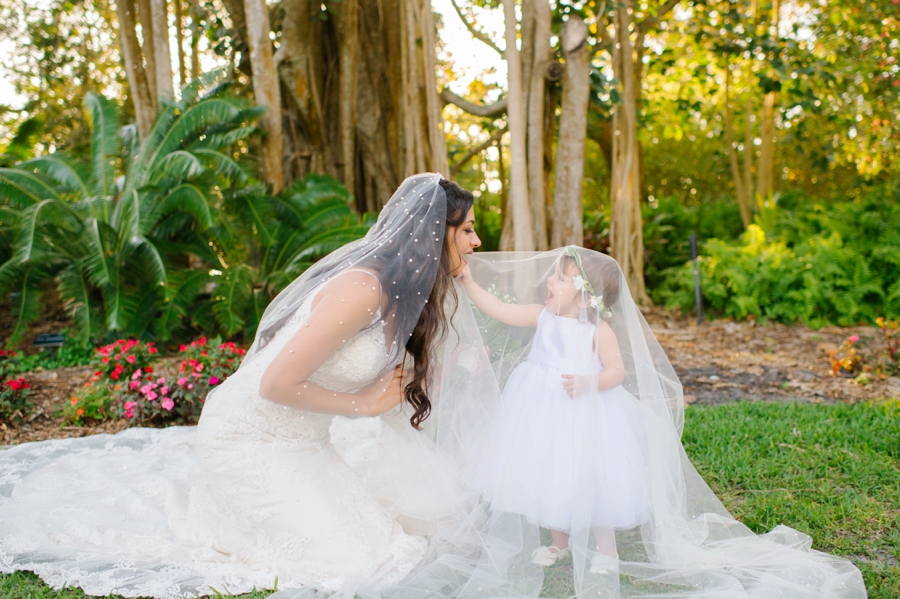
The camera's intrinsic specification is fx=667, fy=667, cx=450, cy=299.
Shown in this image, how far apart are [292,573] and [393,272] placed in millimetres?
1138

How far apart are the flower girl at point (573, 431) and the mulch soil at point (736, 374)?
2.58 meters

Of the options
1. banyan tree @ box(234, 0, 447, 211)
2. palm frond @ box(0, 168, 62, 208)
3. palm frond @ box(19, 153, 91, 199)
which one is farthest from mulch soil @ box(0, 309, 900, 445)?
banyan tree @ box(234, 0, 447, 211)

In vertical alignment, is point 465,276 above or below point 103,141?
below

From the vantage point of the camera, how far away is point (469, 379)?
2693 mm

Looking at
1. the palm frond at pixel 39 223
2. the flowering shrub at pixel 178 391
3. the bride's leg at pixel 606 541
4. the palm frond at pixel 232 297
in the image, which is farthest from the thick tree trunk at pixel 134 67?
the bride's leg at pixel 606 541

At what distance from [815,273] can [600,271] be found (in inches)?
236

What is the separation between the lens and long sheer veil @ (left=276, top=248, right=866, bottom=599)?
2.27 m

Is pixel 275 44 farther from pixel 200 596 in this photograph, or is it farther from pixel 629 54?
pixel 200 596

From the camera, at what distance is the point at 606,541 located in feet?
7.98

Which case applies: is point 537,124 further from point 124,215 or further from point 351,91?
point 124,215

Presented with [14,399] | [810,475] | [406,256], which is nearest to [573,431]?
[406,256]

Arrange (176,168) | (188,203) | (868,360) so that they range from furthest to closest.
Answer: (176,168) < (188,203) < (868,360)

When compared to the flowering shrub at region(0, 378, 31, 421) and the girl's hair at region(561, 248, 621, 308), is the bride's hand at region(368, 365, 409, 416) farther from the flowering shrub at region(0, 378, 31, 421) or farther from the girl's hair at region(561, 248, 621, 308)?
the flowering shrub at region(0, 378, 31, 421)

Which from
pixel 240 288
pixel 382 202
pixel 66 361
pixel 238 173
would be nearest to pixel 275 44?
pixel 382 202
